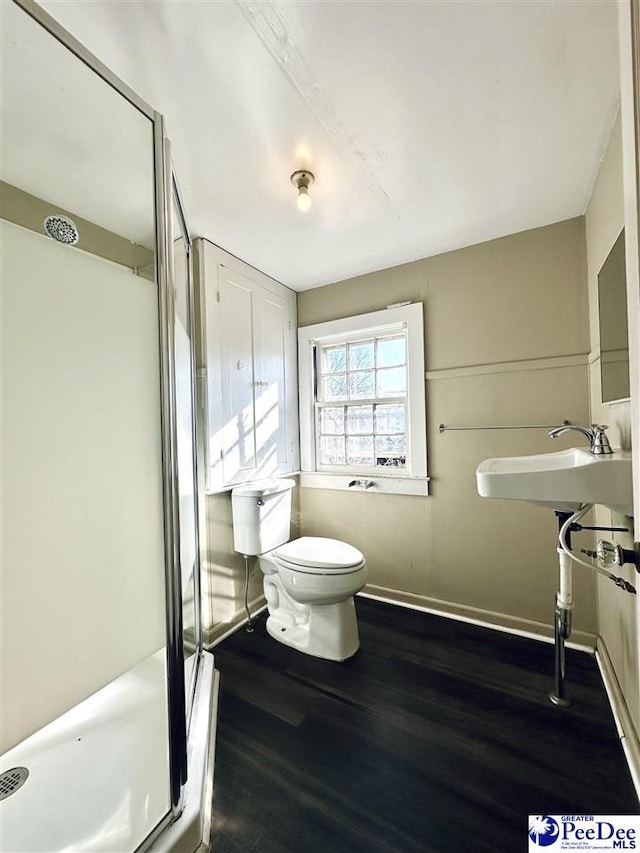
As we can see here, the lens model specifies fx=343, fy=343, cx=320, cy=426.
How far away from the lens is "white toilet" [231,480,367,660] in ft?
5.40

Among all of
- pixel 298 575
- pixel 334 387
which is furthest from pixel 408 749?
pixel 334 387

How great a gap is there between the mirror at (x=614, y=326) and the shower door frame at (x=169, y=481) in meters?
1.39

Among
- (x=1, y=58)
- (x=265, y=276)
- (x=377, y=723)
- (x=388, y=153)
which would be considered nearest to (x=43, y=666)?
(x=377, y=723)

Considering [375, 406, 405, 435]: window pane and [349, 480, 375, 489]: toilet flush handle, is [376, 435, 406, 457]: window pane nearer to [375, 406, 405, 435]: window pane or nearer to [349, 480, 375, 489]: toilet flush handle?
[375, 406, 405, 435]: window pane

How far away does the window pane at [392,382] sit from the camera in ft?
7.33

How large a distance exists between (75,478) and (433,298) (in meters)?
2.02

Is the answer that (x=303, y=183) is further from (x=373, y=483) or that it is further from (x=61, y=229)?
(x=373, y=483)

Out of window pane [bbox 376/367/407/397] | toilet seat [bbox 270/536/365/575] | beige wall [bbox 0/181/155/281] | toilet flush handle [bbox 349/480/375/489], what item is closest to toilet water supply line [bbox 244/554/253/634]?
toilet seat [bbox 270/536/365/575]

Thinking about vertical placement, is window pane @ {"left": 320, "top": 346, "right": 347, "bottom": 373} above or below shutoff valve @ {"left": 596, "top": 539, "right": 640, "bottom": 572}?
above

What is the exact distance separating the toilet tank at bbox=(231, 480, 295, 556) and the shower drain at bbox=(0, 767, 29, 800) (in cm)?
107

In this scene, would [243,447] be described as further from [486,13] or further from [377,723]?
[486,13]

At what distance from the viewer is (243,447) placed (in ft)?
6.86

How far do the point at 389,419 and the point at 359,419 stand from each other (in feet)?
0.73

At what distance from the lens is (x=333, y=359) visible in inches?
99.7
